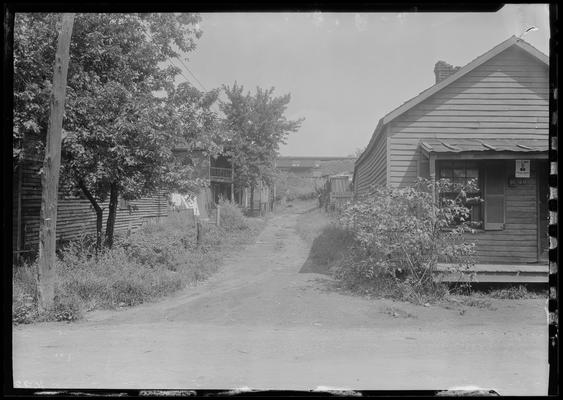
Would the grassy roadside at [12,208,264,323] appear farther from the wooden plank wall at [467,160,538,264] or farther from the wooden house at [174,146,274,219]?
the wooden house at [174,146,274,219]

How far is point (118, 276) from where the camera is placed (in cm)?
905

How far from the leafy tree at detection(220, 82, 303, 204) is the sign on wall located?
17.7m

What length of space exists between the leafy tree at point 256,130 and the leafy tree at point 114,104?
1371 cm

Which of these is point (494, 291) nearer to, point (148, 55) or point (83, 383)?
point (83, 383)

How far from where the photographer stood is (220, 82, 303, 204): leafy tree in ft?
88.7

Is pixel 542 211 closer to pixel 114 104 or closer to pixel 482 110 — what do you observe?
pixel 482 110

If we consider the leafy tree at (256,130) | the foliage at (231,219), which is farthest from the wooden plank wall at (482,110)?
the leafy tree at (256,130)

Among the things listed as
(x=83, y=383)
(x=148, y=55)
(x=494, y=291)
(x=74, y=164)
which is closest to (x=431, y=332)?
(x=494, y=291)

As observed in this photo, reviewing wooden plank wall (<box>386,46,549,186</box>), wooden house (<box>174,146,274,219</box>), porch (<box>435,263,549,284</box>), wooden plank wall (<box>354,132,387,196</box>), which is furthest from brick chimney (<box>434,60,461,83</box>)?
wooden house (<box>174,146,274,219</box>)

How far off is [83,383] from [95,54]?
9.38m

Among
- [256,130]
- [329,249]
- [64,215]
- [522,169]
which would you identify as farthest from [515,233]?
[256,130]

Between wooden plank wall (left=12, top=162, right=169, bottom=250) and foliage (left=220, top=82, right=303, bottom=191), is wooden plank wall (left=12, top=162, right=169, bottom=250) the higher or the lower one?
the lower one

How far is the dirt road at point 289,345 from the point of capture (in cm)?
461

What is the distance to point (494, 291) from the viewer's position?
9.54m
